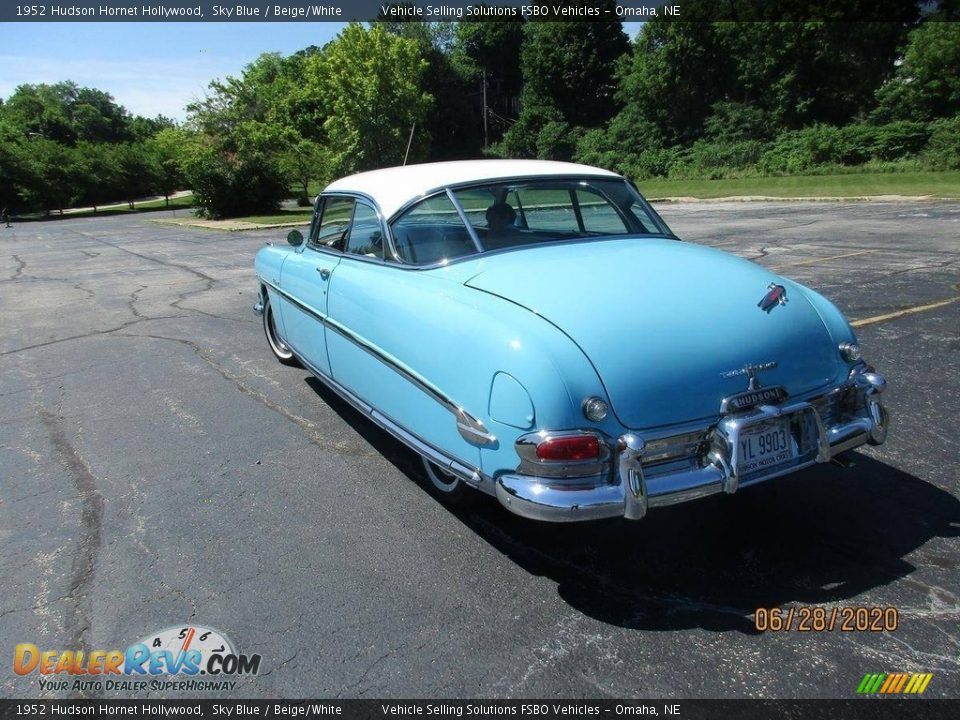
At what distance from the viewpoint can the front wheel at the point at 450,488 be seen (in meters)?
3.50

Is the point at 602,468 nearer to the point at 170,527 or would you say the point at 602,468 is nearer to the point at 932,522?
the point at 932,522

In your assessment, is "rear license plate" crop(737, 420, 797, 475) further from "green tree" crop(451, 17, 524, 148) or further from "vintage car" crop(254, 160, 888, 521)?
"green tree" crop(451, 17, 524, 148)

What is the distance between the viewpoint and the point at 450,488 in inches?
141

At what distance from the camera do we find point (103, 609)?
114 inches

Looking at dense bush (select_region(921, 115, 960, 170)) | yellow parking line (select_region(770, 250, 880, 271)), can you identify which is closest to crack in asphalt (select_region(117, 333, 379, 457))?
yellow parking line (select_region(770, 250, 880, 271))

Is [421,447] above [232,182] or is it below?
below

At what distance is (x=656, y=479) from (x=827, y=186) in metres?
28.1

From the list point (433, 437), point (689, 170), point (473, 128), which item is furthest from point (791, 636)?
point (473, 128)

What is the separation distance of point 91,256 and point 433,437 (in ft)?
55.9

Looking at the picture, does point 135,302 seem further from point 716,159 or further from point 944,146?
point 716,159

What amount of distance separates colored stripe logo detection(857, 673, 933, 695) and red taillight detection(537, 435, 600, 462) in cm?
115

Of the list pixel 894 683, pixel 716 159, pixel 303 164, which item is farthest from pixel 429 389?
pixel 716 159

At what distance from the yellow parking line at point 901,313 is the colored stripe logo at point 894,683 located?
195 inches

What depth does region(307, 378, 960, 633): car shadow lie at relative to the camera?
279 cm
